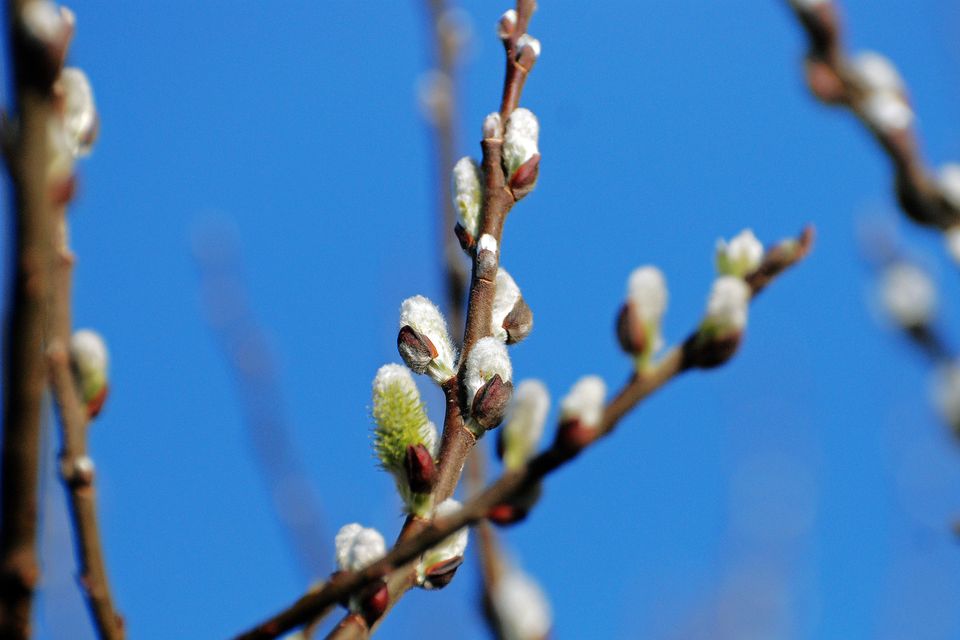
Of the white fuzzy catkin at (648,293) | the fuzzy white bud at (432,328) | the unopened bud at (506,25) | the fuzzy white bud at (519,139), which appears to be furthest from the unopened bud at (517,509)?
the unopened bud at (506,25)

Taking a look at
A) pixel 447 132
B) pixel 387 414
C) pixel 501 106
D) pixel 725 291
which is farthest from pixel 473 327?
pixel 447 132

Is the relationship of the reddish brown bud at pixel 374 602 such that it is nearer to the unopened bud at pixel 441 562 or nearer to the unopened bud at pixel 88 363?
the unopened bud at pixel 441 562

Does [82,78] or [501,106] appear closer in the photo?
[82,78]

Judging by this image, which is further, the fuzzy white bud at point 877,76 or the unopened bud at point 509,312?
the unopened bud at point 509,312

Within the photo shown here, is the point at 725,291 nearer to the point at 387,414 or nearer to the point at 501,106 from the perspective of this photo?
the point at 387,414

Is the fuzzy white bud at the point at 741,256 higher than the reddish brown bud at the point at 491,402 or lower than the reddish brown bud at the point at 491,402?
lower
